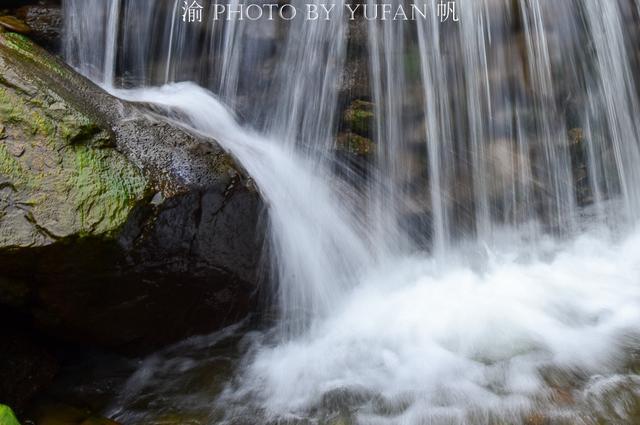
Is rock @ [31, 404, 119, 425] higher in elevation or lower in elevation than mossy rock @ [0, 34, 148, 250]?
lower

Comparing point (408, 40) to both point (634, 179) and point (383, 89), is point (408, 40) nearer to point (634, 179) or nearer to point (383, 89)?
point (383, 89)

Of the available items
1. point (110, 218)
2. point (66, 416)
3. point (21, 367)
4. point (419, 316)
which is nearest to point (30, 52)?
point (110, 218)

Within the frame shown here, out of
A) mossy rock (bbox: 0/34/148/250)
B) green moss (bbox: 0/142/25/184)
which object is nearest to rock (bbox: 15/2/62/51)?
mossy rock (bbox: 0/34/148/250)

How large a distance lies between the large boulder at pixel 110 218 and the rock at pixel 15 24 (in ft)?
6.20

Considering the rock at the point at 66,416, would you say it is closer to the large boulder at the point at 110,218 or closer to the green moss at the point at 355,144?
→ the large boulder at the point at 110,218

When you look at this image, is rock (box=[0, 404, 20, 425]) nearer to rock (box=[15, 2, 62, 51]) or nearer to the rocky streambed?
the rocky streambed

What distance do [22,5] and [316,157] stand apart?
12.6 ft

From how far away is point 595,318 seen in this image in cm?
379

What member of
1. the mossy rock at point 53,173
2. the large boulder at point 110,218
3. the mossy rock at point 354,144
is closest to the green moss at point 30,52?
the large boulder at point 110,218

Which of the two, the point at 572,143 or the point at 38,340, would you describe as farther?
the point at 572,143

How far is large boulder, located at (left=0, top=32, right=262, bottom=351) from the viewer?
9.35 feet

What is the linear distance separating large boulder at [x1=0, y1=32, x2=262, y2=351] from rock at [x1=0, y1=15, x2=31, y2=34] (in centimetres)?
189

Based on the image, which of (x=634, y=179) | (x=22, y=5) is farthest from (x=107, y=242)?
(x=634, y=179)

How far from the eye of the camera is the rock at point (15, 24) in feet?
16.8
